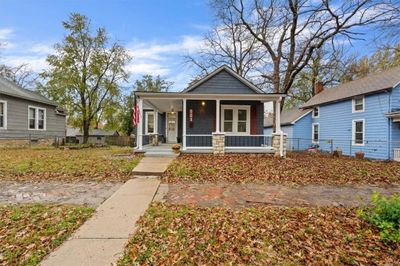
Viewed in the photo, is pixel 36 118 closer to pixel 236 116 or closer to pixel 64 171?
pixel 64 171

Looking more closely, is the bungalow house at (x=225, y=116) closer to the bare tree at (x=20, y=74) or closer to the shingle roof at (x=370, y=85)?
the shingle roof at (x=370, y=85)

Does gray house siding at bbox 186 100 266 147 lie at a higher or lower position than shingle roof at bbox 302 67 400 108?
lower

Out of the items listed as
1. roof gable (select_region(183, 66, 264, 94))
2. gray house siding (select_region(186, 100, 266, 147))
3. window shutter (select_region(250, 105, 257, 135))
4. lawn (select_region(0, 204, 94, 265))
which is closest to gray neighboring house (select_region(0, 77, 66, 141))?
gray house siding (select_region(186, 100, 266, 147))

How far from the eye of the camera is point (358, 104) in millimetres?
17500

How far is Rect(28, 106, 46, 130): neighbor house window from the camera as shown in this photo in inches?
743

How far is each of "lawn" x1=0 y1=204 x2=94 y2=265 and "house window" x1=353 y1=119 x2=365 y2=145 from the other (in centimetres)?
1828

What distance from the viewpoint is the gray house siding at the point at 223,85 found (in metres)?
15.2

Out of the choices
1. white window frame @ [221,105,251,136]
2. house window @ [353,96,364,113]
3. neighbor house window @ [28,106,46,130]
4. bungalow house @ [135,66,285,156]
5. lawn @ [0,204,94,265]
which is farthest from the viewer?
neighbor house window @ [28,106,46,130]

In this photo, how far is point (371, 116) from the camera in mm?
16141

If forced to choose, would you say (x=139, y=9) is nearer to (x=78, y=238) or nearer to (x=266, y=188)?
(x=266, y=188)

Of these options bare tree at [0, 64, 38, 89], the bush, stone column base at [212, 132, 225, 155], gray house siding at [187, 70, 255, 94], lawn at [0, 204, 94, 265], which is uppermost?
bare tree at [0, 64, 38, 89]

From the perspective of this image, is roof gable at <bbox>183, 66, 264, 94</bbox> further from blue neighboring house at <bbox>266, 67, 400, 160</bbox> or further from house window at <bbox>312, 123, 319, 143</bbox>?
→ house window at <bbox>312, 123, 319, 143</bbox>

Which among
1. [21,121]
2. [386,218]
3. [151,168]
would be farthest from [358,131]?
[21,121]

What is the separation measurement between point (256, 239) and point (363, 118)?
1708 cm
